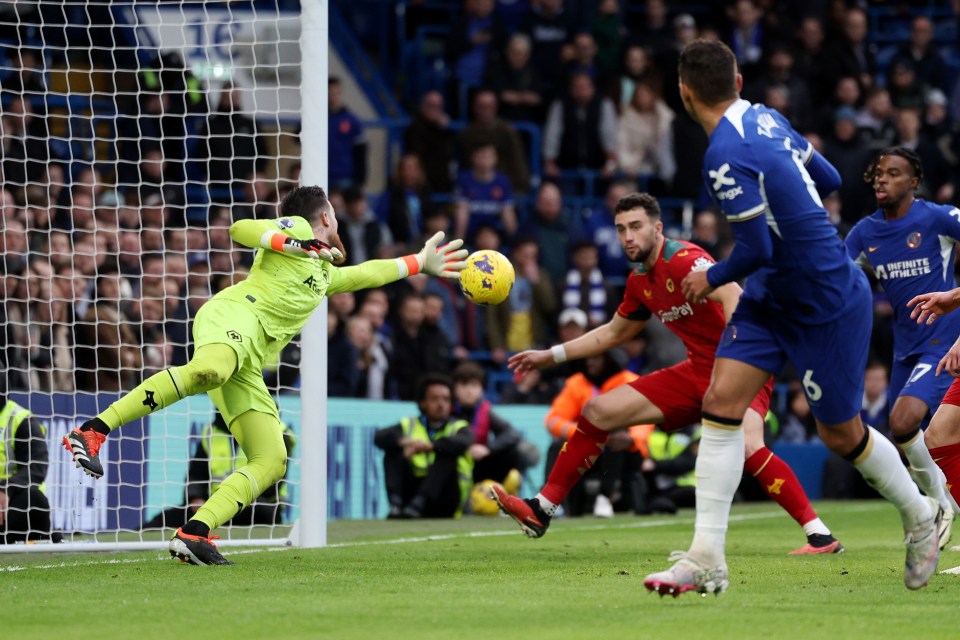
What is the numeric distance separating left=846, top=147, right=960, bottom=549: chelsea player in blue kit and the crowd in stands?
16.3ft

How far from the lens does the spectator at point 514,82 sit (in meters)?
19.1

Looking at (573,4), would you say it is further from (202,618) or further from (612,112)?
(202,618)

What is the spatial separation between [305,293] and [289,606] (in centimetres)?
277

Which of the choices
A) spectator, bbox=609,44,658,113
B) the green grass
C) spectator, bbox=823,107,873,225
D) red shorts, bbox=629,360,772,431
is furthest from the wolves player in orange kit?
spectator, bbox=609,44,658,113

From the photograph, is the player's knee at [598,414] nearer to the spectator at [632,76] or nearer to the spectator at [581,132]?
the spectator at [581,132]

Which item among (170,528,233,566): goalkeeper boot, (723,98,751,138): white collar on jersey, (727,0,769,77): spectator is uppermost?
(727,0,769,77): spectator

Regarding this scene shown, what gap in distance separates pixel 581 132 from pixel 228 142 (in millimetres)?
7663

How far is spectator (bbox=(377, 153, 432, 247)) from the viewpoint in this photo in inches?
679

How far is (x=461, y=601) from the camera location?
646 centimetres

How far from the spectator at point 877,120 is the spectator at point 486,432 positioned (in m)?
6.78

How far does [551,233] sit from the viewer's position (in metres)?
17.7

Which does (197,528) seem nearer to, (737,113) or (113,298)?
(737,113)

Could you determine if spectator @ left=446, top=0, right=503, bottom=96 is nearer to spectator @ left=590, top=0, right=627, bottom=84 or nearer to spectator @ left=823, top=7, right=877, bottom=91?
spectator @ left=590, top=0, right=627, bottom=84

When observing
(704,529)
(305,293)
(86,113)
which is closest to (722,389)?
(704,529)
